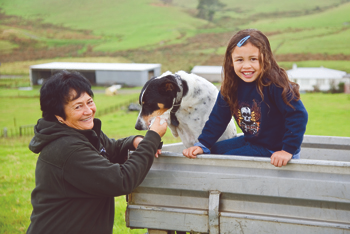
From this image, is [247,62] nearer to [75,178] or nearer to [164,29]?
[75,178]

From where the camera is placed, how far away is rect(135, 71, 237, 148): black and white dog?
326 centimetres

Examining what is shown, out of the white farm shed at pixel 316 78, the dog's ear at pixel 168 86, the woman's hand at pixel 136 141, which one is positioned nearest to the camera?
the woman's hand at pixel 136 141

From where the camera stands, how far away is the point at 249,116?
266 centimetres

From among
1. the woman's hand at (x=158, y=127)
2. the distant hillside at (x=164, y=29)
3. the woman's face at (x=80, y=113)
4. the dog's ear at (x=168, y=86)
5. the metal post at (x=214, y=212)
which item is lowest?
the metal post at (x=214, y=212)

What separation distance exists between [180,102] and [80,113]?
1.24 meters

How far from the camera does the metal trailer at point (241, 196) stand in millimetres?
1893

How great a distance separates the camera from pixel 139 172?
7.03 ft

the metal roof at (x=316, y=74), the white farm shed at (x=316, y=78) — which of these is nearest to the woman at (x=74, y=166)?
the white farm shed at (x=316, y=78)

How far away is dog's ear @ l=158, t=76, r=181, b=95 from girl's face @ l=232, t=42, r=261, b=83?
80 cm

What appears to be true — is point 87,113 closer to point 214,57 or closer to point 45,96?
point 45,96

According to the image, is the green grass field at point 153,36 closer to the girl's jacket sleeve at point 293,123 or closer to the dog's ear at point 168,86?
the dog's ear at point 168,86

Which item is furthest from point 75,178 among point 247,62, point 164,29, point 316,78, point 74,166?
point 164,29

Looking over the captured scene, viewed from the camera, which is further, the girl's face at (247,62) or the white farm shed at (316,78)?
the white farm shed at (316,78)

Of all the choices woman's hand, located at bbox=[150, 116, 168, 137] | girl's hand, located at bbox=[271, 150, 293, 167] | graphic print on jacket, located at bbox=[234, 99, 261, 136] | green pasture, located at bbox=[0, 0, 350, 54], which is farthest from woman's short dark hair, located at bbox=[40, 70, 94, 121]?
green pasture, located at bbox=[0, 0, 350, 54]
